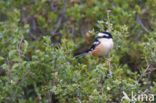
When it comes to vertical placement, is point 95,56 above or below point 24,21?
below

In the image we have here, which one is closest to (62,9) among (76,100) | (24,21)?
(24,21)

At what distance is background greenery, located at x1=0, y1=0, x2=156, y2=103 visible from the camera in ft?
Answer: 14.0

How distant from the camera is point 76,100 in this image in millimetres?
4387

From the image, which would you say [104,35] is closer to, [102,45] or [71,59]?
[102,45]

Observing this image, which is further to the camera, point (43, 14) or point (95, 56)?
point (43, 14)

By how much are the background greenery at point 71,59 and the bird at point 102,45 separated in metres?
0.12

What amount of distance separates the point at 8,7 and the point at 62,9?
1.56 m

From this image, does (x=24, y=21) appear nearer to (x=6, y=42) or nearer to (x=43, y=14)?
(x=43, y=14)

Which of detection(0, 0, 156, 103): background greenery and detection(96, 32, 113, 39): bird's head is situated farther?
detection(96, 32, 113, 39): bird's head

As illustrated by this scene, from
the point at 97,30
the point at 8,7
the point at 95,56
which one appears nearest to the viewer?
the point at 97,30

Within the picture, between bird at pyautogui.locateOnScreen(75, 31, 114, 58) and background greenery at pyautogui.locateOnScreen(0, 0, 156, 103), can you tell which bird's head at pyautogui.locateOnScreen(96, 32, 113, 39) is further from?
background greenery at pyautogui.locateOnScreen(0, 0, 156, 103)

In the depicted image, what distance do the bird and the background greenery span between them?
0.39ft

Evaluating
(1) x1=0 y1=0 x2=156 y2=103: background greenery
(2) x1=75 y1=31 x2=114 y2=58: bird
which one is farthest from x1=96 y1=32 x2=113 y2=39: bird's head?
(1) x1=0 y1=0 x2=156 y2=103: background greenery

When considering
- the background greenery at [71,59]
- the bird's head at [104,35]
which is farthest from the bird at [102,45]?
the background greenery at [71,59]
